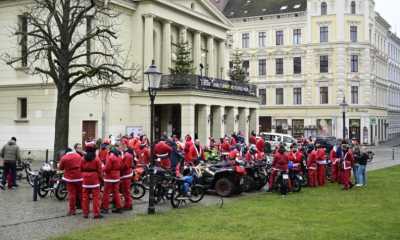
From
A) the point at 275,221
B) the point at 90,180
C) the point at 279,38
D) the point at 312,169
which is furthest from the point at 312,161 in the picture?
the point at 279,38

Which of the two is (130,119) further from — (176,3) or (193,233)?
(193,233)

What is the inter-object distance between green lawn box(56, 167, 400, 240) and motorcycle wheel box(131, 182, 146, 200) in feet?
10.2

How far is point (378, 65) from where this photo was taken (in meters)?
77.3

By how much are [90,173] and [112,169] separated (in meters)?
0.87

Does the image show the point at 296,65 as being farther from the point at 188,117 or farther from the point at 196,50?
the point at 188,117

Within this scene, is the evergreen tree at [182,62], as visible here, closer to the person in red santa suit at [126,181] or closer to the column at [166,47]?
the column at [166,47]

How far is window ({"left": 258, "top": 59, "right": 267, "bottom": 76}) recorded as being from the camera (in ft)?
250

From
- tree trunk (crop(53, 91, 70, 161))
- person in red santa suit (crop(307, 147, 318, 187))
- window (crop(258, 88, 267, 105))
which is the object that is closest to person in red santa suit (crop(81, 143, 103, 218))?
person in red santa suit (crop(307, 147, 318, 187))

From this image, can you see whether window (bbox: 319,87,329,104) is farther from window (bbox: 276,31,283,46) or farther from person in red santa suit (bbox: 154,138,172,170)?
person in red santa suit (bbox: 154,138,172,170)

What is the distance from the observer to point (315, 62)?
72250 millimetres

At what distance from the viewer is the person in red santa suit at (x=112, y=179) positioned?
15.6 metres

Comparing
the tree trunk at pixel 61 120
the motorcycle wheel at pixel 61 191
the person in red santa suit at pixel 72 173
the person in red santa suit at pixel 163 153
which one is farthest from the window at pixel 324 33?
the person in red santa suit at pixel 72 173

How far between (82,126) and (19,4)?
30.8 ft

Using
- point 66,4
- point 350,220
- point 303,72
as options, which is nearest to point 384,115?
point 303,72
